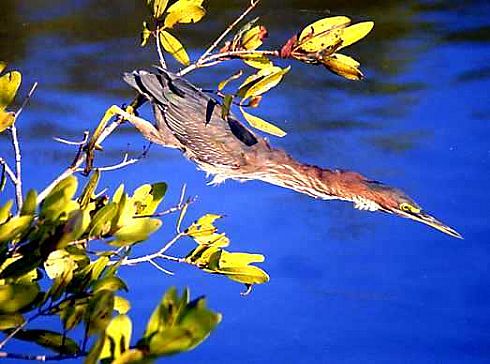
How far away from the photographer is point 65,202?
0.56 metres

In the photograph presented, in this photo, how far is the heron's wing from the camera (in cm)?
88

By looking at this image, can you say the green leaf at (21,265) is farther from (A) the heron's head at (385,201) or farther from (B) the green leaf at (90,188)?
(A) the heron's head at (385,201)

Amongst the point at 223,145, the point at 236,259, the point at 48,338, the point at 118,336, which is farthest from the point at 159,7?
the point at 118,336

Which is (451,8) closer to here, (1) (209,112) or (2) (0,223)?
(1) (209,112)

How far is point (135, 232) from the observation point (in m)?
0.61

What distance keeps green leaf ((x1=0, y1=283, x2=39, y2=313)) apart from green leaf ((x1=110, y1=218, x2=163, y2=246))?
6cm

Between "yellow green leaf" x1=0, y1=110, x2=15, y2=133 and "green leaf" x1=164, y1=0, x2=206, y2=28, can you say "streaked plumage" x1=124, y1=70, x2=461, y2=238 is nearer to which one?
"green leaf" x1=164, y1=0, x2=206, y2=28

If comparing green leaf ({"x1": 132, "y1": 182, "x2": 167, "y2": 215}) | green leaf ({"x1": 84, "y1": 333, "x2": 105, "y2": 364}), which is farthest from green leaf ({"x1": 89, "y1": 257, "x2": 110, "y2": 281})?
green leaf ({"x1": 84, "y1": 333, "x2": 105, "y2": 364})

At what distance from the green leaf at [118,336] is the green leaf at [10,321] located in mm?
171

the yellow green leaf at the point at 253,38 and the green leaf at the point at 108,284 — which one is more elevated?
the yellow green leaf at the point at 253,38

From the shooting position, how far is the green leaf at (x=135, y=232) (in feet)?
1.99

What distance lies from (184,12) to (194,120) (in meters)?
0.10

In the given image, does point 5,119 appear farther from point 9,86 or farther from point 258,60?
point 258,60

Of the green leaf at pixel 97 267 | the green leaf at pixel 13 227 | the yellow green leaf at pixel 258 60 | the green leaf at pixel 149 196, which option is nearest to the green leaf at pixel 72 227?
the green leaf at pixel 13 227
